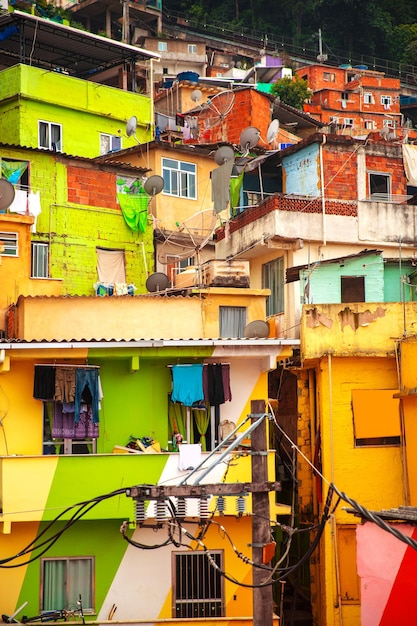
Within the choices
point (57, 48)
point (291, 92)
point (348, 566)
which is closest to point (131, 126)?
point (57, 48)

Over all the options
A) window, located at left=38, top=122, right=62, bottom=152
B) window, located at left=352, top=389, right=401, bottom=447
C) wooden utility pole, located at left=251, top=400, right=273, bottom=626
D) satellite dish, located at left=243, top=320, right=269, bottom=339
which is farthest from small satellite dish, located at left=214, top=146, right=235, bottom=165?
wooden utility pole, located at left=251, top=400, right=273, bottom=626

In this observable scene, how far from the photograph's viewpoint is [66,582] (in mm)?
22469

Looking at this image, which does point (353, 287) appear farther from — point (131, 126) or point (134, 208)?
point (131, 126)

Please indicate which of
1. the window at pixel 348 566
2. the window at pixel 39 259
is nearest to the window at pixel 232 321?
the window at pixel 348 566

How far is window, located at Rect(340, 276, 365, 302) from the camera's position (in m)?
29.0

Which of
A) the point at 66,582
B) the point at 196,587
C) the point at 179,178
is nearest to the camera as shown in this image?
the point at 66,582

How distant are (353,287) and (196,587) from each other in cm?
979

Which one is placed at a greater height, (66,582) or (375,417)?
(375,417)

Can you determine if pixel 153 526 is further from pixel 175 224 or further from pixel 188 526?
pixel 175 224

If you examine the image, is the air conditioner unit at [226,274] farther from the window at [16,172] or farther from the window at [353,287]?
the window at [16,172]

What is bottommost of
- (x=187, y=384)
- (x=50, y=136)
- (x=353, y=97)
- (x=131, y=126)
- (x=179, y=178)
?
(x=187, y=384)

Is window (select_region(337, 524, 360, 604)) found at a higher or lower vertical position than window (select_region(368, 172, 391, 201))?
lower

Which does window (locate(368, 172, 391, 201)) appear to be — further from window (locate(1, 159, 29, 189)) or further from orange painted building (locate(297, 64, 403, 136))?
orange painted building (locate(297, 64, 403, 136))

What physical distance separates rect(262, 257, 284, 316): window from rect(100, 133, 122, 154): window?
9.22 m
